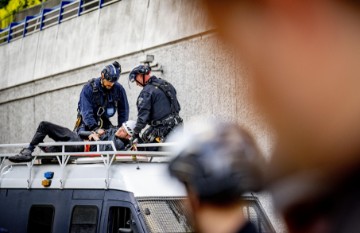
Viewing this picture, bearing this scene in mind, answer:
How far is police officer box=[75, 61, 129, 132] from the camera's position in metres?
9.92

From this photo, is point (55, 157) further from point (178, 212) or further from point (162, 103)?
point (178, 212)

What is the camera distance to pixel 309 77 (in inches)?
40.0

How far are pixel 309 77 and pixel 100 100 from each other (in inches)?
365

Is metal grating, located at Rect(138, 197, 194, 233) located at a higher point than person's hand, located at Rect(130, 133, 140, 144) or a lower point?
lower

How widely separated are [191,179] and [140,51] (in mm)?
13013

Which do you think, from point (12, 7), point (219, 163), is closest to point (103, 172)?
point (219, 163)

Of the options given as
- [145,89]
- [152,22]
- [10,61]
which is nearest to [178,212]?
[145,89]

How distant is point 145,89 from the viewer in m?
9.67

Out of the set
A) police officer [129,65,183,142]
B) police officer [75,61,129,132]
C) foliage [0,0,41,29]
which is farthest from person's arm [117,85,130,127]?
foliage [0,0,41,29]

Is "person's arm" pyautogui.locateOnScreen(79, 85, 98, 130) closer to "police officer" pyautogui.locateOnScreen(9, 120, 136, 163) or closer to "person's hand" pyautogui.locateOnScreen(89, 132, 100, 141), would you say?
"police officer" pyautogui.locateOnScreen(9, 120, 136, 163)

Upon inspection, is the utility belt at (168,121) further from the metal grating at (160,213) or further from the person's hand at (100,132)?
the metal grating at (160,213)

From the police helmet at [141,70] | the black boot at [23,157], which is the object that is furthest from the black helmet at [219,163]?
the police helmet at [141,70]

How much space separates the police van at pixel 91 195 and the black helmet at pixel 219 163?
4.90 m

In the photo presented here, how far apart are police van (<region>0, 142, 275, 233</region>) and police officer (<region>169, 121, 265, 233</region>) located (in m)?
4.90
